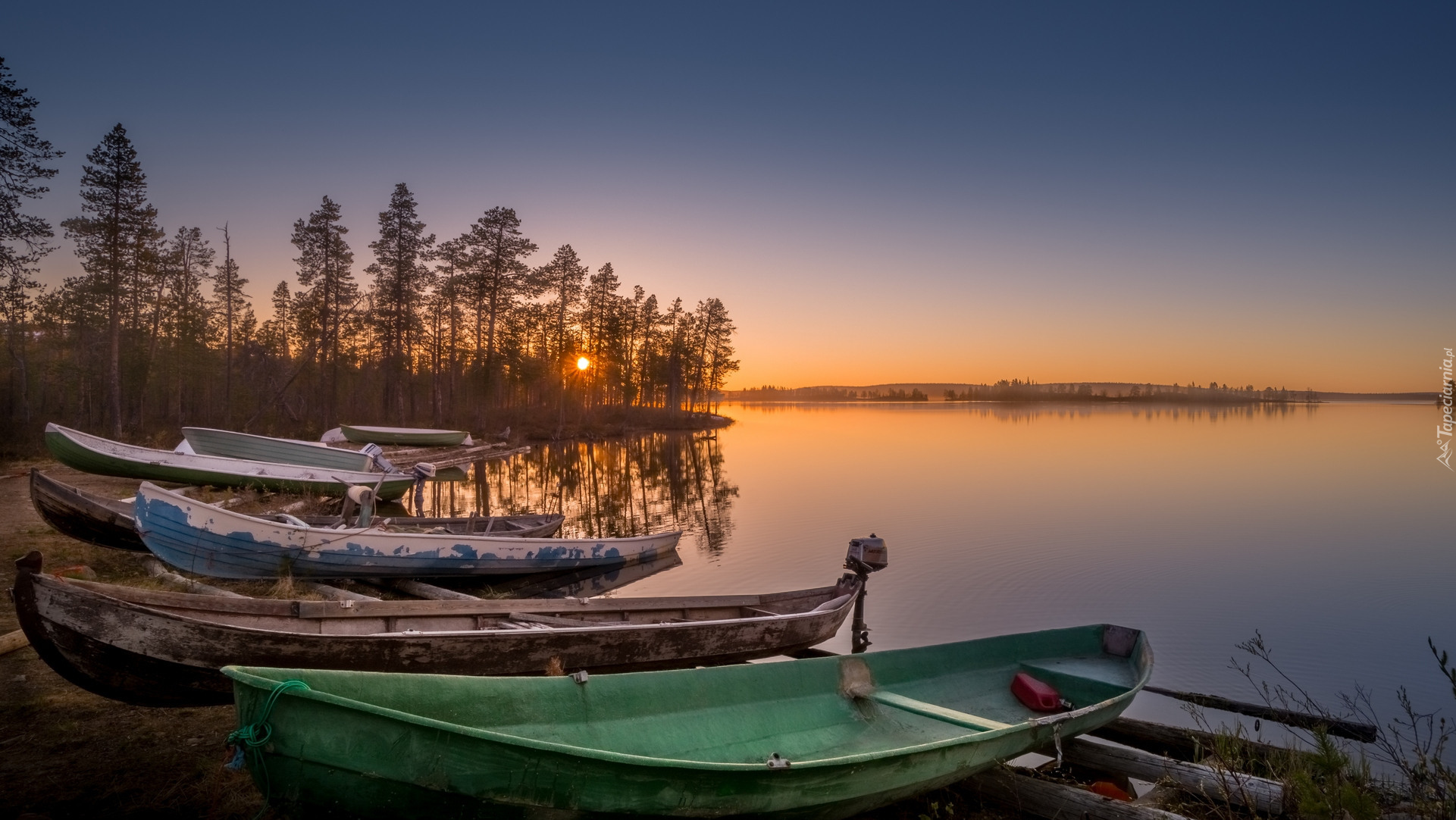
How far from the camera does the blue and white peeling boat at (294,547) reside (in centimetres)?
1004

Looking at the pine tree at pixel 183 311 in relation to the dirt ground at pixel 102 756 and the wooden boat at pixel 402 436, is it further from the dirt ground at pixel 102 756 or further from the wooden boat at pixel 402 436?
the dirt ground at pixel 102 756

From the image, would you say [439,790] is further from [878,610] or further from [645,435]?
[645,435]

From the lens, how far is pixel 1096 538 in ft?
63.5

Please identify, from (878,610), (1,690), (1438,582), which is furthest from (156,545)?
(1438,582)

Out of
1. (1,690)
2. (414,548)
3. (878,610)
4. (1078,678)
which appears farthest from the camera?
(878,610)

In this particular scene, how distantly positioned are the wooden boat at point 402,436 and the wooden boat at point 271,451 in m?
13.9

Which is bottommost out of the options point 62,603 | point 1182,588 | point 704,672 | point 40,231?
point 1182,588

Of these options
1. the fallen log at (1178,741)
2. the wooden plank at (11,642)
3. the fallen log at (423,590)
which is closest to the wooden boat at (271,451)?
the fallen log at (423,590)

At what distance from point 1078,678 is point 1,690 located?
9541 millimetres

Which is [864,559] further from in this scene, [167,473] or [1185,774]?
[167,473]

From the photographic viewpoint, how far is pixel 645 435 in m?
61.4

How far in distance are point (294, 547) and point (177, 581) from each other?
135cm

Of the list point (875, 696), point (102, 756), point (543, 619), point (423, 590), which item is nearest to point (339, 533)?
point (423, 590)

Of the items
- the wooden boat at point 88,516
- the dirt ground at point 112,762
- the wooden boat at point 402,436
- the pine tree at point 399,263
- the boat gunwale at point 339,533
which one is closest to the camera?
the dirt ground at point 112,762
